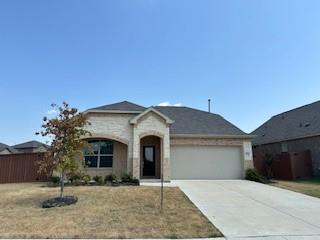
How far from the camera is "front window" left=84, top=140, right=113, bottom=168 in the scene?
18266 mm

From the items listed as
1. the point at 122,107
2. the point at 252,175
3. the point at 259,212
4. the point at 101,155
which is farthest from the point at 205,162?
the point at 259,212

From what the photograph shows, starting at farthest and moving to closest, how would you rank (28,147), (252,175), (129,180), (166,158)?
(28,147) < (252,175) < (166,158) < (129,180)

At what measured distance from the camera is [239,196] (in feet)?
41.6

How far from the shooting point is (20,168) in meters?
18.0

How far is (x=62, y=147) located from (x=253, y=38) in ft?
43.4

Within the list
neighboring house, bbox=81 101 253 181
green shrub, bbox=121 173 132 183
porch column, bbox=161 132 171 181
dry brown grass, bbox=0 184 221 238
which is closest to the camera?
dry brown grass, bbox=0 184 221 238

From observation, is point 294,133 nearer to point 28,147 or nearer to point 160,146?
point 160,146

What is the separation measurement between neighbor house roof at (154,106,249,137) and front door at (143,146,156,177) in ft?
6.91

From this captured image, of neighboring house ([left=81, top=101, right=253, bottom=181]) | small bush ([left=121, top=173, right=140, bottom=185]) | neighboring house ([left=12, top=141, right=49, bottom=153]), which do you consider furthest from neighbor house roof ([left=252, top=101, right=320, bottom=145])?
neighboring house ([left=12, top=141, right=49, bottom=153])

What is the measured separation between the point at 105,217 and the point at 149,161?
35.8 ft

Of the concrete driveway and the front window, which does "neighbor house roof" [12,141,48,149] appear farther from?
the concrete driveway

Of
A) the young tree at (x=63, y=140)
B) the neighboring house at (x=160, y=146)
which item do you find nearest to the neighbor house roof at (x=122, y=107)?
the neighboring house at (x=160, y=146)

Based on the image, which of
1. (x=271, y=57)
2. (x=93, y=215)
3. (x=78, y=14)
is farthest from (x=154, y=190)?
(x=271, y=57)

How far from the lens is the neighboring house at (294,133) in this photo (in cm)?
2208
